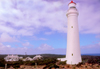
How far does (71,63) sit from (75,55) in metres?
1.27

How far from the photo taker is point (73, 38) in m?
14.6

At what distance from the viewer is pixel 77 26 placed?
15164 mm

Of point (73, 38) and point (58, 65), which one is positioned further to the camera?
point (73, 38)

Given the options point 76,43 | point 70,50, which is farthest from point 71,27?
point 70,50

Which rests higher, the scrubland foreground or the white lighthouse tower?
the white lighthouse tower

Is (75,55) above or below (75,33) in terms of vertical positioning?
below

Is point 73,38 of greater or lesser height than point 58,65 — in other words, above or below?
above

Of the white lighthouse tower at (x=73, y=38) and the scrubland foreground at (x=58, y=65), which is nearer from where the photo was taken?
the scrubland foreground at (x=58, y=65)

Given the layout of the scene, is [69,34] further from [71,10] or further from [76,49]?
[71,10]

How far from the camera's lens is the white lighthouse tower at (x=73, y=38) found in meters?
14.2

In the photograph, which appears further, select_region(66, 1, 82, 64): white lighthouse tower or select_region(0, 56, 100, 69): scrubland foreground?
select_region(66, 1, 82, 64): white lighthouse tower

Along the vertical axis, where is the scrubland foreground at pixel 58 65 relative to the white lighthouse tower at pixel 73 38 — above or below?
below

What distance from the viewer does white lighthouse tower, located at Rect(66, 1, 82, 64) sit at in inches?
560

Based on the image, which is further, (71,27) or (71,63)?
(71,27)
